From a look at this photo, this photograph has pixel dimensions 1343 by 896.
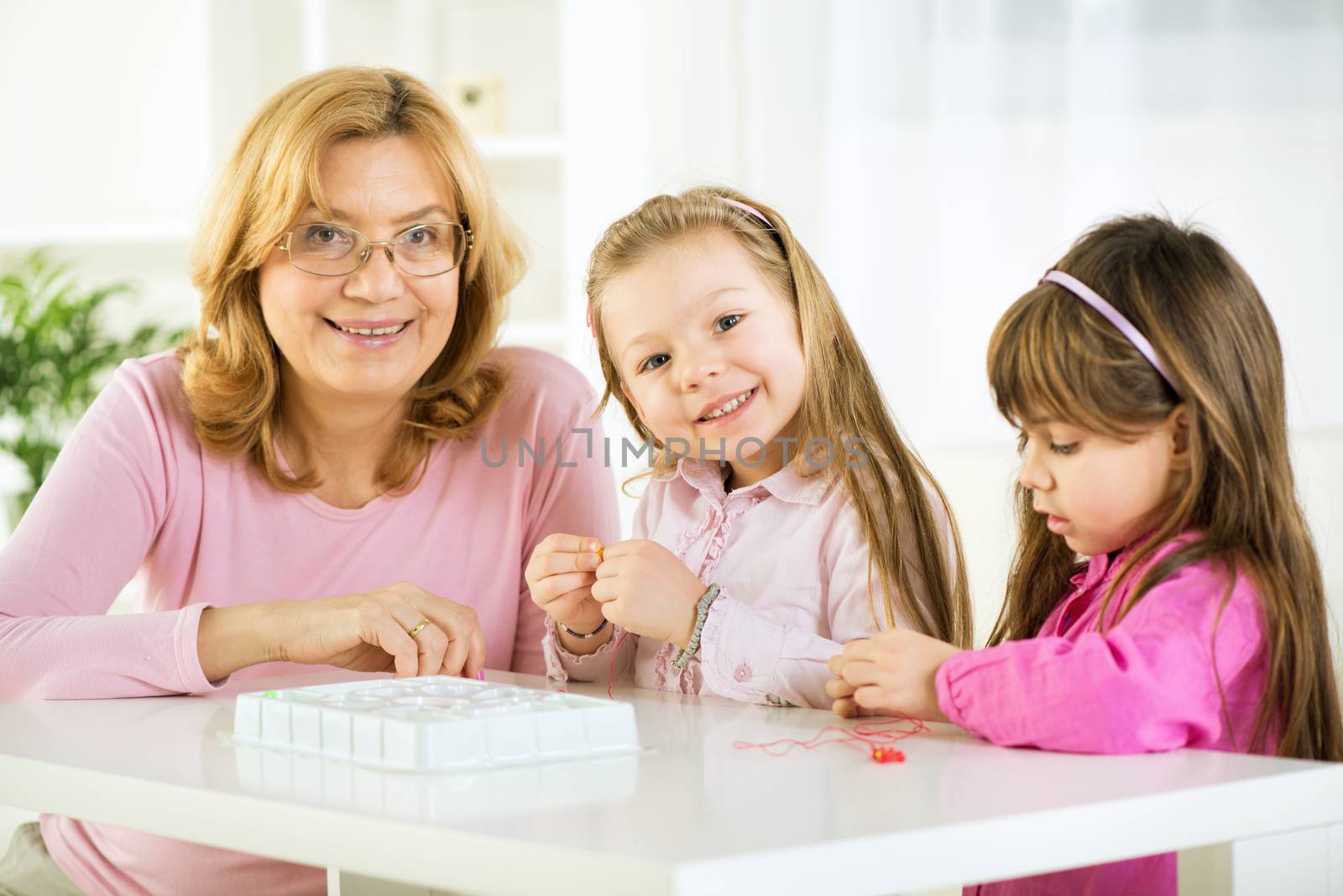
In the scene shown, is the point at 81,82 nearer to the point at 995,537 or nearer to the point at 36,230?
the point at 36,230

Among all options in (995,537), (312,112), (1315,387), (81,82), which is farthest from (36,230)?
(1315,387)

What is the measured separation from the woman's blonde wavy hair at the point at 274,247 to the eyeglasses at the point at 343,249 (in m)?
0.03

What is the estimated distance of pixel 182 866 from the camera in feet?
4.83

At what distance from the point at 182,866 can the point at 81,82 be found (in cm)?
279

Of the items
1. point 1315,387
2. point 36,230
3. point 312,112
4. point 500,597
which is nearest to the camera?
point 312,112

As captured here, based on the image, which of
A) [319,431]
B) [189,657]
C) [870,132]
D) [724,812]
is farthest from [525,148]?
[724,812]

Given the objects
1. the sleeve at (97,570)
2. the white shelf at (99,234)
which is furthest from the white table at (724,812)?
the white shelf at (99,234)

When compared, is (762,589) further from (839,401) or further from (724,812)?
(724,812)

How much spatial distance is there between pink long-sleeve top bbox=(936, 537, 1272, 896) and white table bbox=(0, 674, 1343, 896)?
0.06ft

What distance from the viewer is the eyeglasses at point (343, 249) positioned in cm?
163

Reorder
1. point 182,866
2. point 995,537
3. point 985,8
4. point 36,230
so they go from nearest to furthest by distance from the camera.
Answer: point 182,866
point 995,537
point 985,8
point 36,230

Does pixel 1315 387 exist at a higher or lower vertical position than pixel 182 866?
higher

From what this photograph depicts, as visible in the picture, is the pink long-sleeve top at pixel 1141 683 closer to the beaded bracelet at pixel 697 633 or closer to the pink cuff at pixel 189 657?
the beaded bracelet at pixel 697 633

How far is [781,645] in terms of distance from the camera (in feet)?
4.16
